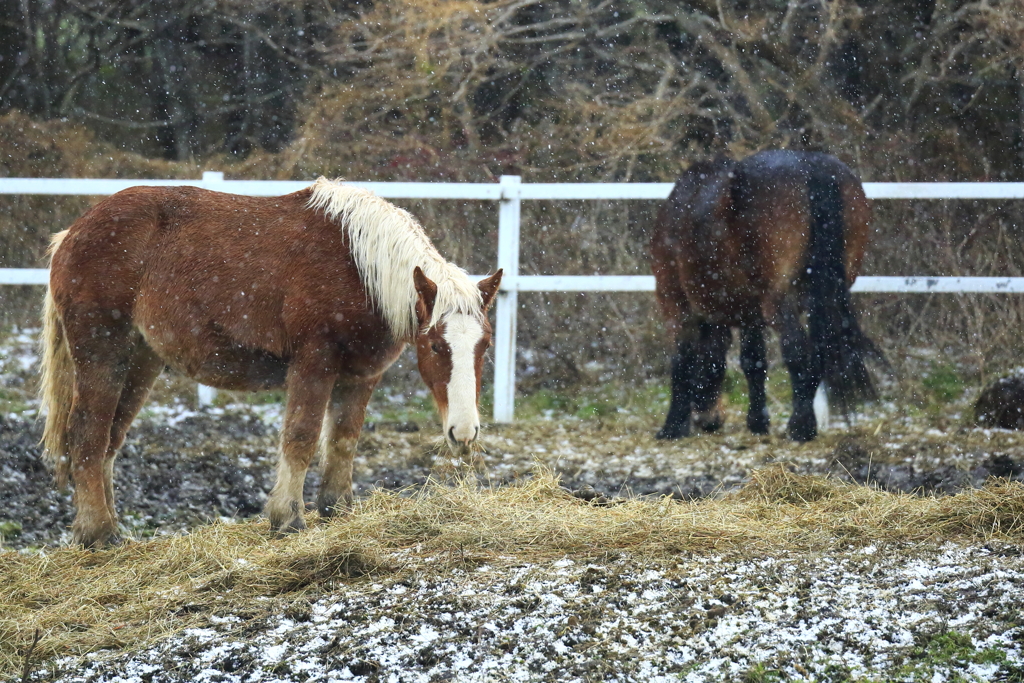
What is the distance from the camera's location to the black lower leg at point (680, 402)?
6434 mm

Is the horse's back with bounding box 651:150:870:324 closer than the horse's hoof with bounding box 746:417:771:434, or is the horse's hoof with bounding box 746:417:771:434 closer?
the horse's back with bounding box 651:150:870:324

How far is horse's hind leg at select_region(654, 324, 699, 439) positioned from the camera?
644cm

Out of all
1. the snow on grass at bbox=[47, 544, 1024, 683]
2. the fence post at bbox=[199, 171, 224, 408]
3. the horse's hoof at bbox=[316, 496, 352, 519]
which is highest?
the fence post at bbox=[199, 171, 224, 408]

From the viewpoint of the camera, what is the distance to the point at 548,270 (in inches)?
328

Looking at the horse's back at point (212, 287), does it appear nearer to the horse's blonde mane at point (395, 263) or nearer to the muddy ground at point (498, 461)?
the horse's blonde mane at point (395, 263)

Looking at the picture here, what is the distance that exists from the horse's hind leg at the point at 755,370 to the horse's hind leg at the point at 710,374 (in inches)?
5.2

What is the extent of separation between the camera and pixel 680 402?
6.46 metres

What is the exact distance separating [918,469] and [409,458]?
2735mm

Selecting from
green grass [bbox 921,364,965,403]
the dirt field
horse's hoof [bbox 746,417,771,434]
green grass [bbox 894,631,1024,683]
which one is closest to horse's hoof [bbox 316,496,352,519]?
the dirt field

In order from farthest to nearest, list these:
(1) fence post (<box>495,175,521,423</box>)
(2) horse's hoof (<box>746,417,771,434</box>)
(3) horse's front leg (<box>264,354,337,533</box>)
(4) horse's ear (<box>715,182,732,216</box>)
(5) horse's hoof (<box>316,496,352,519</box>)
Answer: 1. (1) fence post (<box>495,175,521,423</box>)
2. (2) horse's hoof (<box>746,417,771,434</box>)
3. (4) horse's ear (<box>715,182,732,216</box>)
4. (5) horse's hoof (<box>316,496,352,519</box>)
5. (3) horse's front leg (<box>264,354,337,533</box>)

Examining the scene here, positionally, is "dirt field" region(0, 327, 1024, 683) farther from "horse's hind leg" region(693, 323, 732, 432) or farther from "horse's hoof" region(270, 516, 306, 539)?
"horse's hind leg" region(693, 323, 732, 432)

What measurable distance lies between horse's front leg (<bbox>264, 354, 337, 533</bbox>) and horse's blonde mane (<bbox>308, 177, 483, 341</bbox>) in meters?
0.35

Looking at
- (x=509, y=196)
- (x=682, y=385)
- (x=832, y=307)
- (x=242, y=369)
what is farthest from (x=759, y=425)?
(x=242, y=369)

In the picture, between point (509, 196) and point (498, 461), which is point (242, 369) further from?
point (509, 196)
